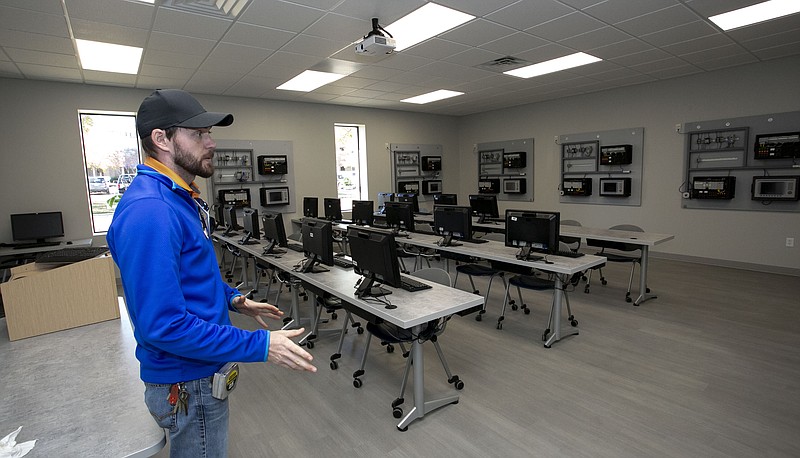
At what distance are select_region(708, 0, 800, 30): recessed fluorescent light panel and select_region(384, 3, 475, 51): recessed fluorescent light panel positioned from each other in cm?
278

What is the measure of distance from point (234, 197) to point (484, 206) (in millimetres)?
4652

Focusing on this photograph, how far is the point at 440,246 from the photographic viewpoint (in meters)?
5.02

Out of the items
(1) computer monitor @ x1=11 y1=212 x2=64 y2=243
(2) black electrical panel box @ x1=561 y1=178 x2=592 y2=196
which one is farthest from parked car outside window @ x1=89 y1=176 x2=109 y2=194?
(2) black electrical panel box @ x1=561 y1=178 x2=592 y2=196

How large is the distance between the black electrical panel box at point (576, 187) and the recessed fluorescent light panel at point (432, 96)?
299 cm

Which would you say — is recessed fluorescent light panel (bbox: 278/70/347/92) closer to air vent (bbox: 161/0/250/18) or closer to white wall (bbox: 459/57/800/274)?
air vent (bbox: 161/0/250/18)

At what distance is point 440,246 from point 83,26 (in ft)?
14.3

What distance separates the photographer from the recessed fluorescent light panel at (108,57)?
463 cm

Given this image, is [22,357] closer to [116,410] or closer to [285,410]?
[116,410]

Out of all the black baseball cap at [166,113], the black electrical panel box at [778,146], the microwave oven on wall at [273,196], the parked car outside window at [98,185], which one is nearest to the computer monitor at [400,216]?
the microwave oven on wall at [273,196]

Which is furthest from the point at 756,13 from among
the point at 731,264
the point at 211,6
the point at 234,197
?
the point at 234,197

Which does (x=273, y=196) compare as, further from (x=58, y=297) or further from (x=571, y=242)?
(x=58, y=297)

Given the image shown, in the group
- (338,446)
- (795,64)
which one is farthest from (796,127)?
(338,446)

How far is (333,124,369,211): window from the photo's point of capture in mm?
9312

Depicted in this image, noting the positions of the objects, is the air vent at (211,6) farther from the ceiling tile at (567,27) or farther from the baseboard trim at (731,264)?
the baseboard trim at (731,264)
